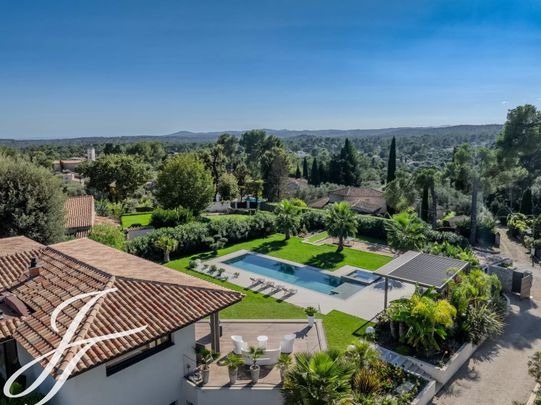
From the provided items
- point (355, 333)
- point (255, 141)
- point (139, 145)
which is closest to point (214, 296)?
point (355, 333)

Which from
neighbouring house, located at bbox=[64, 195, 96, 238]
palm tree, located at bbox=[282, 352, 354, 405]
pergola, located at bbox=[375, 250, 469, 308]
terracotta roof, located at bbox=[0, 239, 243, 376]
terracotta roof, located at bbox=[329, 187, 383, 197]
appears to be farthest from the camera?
terracotta roof, located at bbox=[329, 187, 383, 197]

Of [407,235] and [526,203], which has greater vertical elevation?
[407,235]

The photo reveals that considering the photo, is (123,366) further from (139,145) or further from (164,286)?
(139,145)

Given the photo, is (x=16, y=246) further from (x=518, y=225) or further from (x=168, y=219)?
(x=518, y=225)

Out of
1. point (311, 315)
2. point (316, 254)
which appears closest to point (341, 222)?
point (316, 254)

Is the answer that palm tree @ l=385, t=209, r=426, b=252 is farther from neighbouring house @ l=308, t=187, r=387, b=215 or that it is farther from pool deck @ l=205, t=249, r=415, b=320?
neighbouring house @ l=308, t=187, r=387, b=215

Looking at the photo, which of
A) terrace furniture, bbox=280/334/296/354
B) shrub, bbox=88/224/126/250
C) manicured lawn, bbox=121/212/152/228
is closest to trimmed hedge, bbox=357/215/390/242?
shrub, bbox=88/224/126/250
